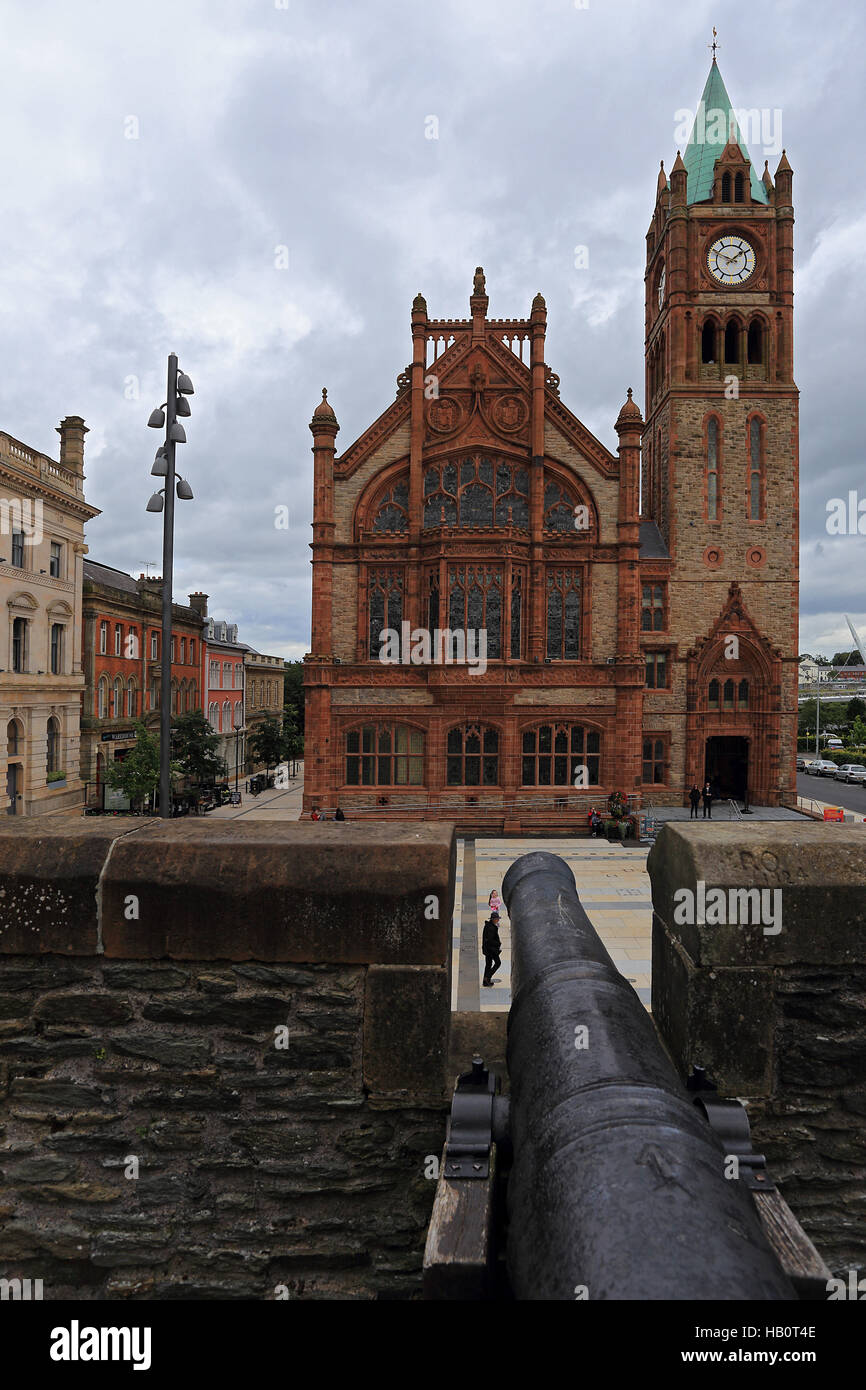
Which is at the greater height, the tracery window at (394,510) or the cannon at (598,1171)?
the tracery window at (394,510)

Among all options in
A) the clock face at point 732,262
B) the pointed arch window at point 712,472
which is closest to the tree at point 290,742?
the pointed arch window at point 712,472

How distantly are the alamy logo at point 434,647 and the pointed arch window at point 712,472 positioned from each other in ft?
41.1

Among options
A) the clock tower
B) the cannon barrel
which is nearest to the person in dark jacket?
the clock tower

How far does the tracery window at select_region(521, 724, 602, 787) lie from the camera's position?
97.8 ft

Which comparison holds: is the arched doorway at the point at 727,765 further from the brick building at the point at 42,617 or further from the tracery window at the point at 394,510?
the brick building at the point at 42,617

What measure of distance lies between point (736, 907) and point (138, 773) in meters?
28.6

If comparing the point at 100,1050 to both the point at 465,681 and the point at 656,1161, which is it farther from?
the point at 465,681

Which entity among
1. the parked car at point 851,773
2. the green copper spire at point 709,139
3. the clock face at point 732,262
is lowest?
the parked car at point 851,773

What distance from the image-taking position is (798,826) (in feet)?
11.3

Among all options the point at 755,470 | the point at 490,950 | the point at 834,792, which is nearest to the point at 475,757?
the point at 490,950

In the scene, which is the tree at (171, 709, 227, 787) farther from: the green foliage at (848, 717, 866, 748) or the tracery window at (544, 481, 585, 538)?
the green foliage at (848, 717, 866, 748)

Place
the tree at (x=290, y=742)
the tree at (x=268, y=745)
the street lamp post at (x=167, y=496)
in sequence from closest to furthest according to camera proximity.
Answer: the street lamp post at (x=167, y=496)
the tree at (x=268, y=745)
the tree at (x=290, y=742)

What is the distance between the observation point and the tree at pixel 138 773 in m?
28.1
